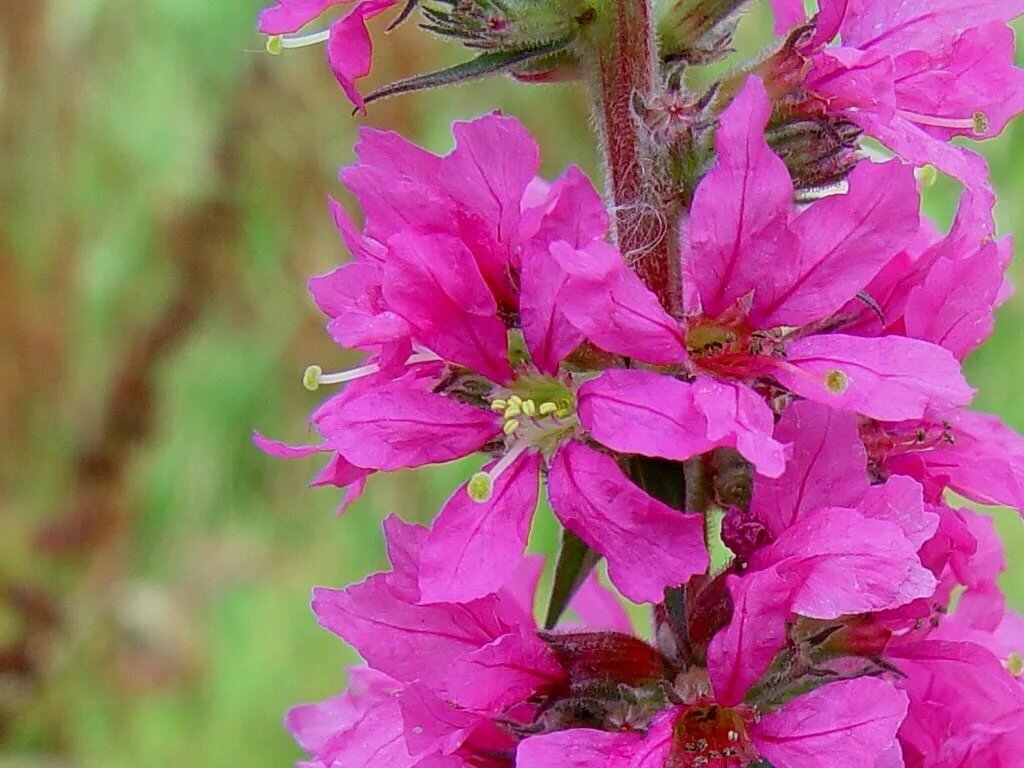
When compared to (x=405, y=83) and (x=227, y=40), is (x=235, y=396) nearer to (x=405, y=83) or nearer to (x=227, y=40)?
(x=227, y=40)

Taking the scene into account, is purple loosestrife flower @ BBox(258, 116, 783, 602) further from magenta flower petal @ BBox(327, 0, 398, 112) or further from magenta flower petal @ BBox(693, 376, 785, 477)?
magenta flower petal @ BBox(327, 0, 398, 112)

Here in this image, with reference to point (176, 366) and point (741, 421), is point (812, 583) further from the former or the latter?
point (176, 366)

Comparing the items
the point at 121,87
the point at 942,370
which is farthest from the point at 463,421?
the point at 121,87

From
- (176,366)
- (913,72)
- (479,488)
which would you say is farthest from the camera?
(176,366)

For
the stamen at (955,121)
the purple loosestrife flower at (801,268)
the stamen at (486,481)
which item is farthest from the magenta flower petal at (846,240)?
the stamen at (486,481)

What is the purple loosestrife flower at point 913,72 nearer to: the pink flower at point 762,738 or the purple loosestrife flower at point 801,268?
the purple loosestrife flower at point 801,268

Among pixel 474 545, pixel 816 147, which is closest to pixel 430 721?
pixel 474 545
